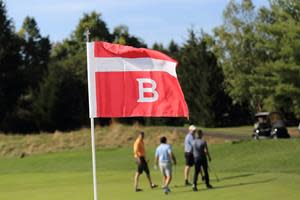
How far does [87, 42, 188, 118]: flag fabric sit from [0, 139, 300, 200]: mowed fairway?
7779 millimetres

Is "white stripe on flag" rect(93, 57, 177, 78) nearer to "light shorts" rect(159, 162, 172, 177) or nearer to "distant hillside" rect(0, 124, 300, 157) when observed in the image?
"light shorts" rect(159, 162, 172, 177)

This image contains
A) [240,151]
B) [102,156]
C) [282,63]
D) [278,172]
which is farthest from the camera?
[282,63]

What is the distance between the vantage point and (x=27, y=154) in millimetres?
45438

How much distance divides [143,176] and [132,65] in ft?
57.9

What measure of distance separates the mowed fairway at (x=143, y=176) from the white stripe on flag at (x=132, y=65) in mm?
7873

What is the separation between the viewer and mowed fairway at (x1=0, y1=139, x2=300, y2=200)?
67.5ft

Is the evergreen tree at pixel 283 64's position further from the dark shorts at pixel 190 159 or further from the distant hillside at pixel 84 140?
the dark shorts at pixel 190 159

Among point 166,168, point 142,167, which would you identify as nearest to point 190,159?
point 142,167

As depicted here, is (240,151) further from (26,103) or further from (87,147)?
(26,103)

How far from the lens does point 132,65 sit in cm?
1173

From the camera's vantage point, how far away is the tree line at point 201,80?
216 feet

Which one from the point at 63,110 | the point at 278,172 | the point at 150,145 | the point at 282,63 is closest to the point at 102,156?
the point at 150,145

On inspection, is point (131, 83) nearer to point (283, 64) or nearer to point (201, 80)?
point (283, 64)

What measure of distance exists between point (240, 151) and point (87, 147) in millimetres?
13433
